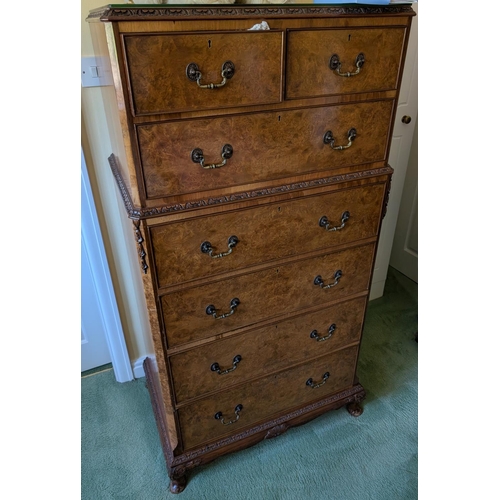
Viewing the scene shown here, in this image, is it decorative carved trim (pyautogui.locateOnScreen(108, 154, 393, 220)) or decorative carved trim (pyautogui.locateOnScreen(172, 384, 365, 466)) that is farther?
decorative carved trim (pyautogui.locateOnScreen(172, 384, 365, 466))

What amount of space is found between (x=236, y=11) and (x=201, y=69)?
14cm

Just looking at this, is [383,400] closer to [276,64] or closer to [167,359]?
[167,359]

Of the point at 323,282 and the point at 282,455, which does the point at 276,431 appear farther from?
the point at 323,282

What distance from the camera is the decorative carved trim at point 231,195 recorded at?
93 cm

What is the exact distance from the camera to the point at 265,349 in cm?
130

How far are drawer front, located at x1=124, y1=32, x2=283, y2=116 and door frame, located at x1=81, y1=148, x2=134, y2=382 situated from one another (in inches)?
24.2

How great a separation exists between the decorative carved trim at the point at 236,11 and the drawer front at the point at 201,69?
0.11 feet

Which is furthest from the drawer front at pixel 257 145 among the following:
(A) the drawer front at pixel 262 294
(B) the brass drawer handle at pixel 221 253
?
(A) the drawer front at pixel 262 294

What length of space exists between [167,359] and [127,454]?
642 mm

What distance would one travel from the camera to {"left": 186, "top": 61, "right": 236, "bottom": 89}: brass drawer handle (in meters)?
0.83

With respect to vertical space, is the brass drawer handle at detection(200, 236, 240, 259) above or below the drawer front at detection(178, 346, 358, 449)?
above

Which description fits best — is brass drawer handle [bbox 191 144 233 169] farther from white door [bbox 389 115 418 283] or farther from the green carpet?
white door [bbox 389 115 418 283]

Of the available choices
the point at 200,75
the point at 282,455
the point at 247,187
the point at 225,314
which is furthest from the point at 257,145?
the point at 282,455

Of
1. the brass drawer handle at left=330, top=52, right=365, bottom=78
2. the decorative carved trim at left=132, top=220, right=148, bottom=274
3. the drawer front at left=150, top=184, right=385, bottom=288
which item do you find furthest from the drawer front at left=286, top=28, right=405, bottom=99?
the decorative carved trim at left=132, top=220, right=148, bottom=274
